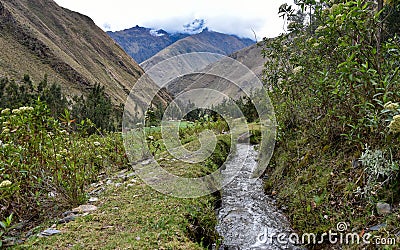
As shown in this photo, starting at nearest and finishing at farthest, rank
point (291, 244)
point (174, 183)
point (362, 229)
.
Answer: point (362, 229) < point (291, 244) < point (174, 183)

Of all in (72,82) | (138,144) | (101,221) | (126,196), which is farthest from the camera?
(72,82)

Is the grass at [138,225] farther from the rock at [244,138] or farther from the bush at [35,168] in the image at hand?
the rock at [244,138]

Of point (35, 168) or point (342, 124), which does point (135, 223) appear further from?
point (342, 124)

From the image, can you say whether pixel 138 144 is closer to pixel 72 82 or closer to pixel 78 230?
pixel 78 230

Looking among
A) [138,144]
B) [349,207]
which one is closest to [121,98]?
[138,144]

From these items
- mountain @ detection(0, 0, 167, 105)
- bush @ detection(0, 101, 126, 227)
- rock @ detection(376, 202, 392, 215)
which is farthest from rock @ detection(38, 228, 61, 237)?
mountain @ detection(0, 0, 167, 105)

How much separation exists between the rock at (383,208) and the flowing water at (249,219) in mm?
1420

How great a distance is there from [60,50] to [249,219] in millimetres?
91780

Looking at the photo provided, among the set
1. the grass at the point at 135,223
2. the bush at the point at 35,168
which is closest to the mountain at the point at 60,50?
the bush at the point at 35,168

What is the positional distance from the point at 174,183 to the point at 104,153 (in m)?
2.77

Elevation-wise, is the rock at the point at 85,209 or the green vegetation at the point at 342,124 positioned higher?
the green vegetation at the point at 342,124

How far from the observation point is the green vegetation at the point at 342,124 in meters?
3.72

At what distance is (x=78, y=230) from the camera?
11.8 ft

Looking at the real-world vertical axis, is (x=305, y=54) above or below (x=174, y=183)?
above
